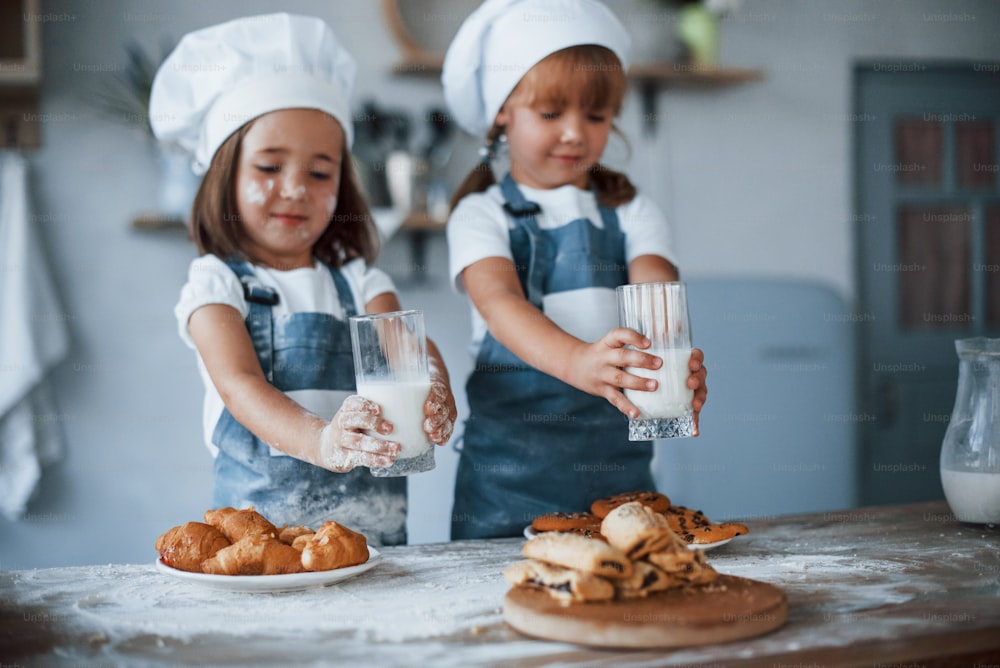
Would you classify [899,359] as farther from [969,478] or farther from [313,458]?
[313,458]

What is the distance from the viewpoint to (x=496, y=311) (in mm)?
1590

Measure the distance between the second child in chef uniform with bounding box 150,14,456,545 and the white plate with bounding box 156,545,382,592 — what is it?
0.41 m

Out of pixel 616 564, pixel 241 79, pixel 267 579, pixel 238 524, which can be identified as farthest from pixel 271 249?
pixel 616 564

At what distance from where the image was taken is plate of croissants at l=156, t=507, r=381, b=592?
110 cm

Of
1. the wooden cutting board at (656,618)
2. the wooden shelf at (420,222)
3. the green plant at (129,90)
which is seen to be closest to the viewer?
the wooden cutting board at (656,618)

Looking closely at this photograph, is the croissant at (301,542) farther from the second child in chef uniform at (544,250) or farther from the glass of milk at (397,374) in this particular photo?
the second child in chef uniform at (544,250)

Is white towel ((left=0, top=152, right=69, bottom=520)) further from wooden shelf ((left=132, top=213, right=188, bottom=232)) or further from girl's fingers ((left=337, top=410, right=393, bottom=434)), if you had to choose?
girl's fingers ((left=337, top=410, right=393, bottom=434))

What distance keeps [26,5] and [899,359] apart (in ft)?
9.88

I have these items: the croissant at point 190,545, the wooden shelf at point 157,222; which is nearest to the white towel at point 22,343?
the wooden shelf at point 157,222

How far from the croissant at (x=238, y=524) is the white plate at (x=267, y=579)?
0.07 meters

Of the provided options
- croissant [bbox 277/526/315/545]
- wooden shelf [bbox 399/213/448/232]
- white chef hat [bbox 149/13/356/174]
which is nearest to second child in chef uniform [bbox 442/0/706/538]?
white chef hat [bbox 149/13/356/174]

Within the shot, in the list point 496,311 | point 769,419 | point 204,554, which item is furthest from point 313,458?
point 769,419

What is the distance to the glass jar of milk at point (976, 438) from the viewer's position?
1.40m

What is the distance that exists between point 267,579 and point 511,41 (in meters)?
1.05
